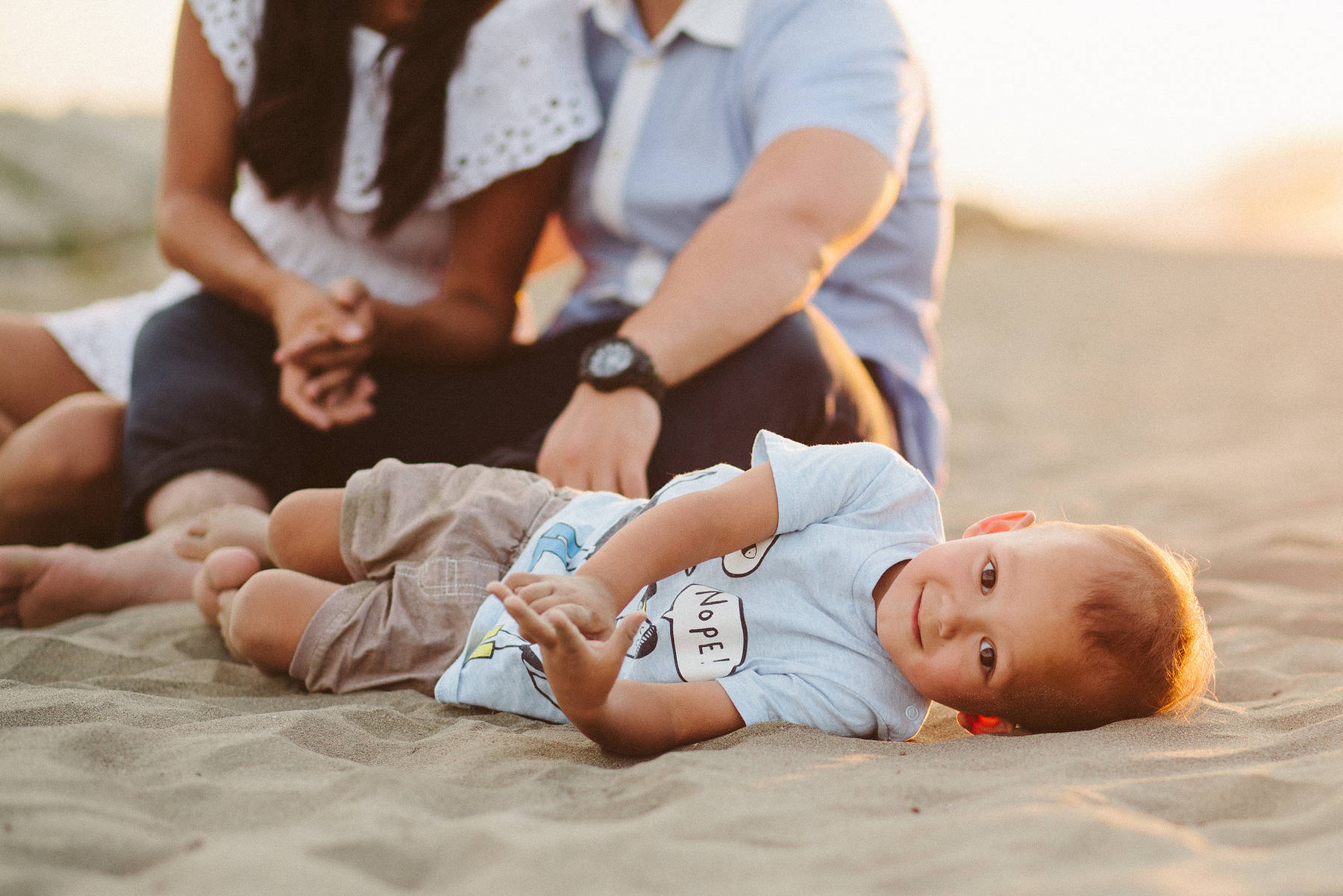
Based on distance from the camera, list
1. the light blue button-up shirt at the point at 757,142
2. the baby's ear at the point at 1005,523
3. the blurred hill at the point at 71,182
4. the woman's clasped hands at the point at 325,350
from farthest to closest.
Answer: the blurred hill at the point at 71,182, the light blue button-up shirt at the point at 757,142, the woman's clasped hands at the point at 325,350, the baby's ear at the point at 1005,523

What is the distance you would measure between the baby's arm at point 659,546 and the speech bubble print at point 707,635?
7 centimetres

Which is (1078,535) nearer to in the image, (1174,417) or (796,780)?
(796,780)

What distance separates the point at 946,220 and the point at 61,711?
89.0 inches

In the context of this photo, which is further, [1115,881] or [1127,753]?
[1127,753]

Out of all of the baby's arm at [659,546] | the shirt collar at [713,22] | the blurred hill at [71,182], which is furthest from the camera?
the blurred hill at [71,182]

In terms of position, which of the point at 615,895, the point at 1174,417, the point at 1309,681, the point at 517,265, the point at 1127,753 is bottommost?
the point at 1174,417

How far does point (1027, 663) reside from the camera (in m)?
1.54

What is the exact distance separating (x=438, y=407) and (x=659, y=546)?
→ 42.5 inches

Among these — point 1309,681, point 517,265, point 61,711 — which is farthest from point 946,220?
point 61,711

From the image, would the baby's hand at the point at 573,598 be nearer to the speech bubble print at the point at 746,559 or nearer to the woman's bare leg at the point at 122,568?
the speech bubble print at the point at 746,559

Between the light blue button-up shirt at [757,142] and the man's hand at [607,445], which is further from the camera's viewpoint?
the light blue button-up shirt at [757,142]

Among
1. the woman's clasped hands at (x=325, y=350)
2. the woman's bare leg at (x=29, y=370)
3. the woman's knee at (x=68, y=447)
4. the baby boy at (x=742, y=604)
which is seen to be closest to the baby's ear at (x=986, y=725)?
the baby boy at (x=742, y=604)

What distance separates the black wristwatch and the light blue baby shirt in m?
0.38

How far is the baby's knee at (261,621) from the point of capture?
178 centimetres
